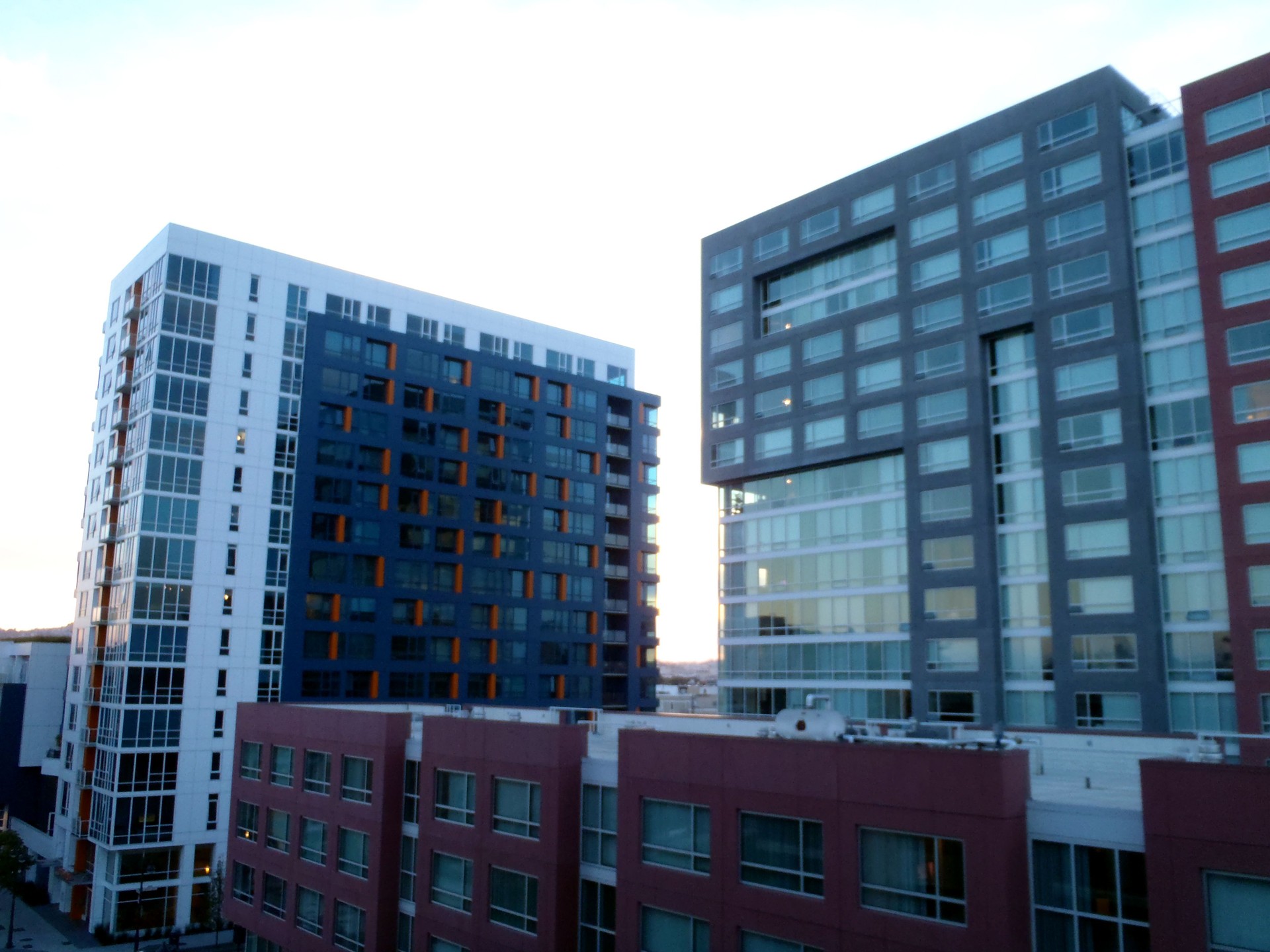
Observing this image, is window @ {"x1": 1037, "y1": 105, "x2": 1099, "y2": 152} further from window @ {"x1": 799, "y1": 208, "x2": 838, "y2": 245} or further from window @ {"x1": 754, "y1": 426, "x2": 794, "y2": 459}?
window @ {"x1": 754, "y1": 426, "x2": 794, "y2": 459}

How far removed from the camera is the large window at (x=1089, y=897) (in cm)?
1872

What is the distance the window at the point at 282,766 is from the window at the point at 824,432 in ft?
120

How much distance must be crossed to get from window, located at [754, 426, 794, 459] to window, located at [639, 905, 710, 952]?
42.0 m

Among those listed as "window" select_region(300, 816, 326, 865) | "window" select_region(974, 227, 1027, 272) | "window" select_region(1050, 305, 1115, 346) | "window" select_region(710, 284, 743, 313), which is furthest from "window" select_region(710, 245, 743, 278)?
Answer: "window" select_region(300, 816, 326, 865)

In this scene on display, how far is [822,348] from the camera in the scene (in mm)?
63938

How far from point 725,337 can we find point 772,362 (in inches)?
196

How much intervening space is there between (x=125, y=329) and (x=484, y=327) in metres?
32.5

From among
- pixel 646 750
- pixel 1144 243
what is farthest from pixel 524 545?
pixel 646 750

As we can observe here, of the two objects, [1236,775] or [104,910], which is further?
[104,910]

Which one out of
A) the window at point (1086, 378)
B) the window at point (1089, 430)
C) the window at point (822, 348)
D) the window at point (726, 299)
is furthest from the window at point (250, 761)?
the window at point (1086, 378)

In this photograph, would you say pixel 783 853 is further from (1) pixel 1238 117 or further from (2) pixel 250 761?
(1) pixel 1238 117

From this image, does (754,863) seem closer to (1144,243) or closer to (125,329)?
(1144,243)

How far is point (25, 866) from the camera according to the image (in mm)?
77750

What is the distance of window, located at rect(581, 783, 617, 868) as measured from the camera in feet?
92.4
